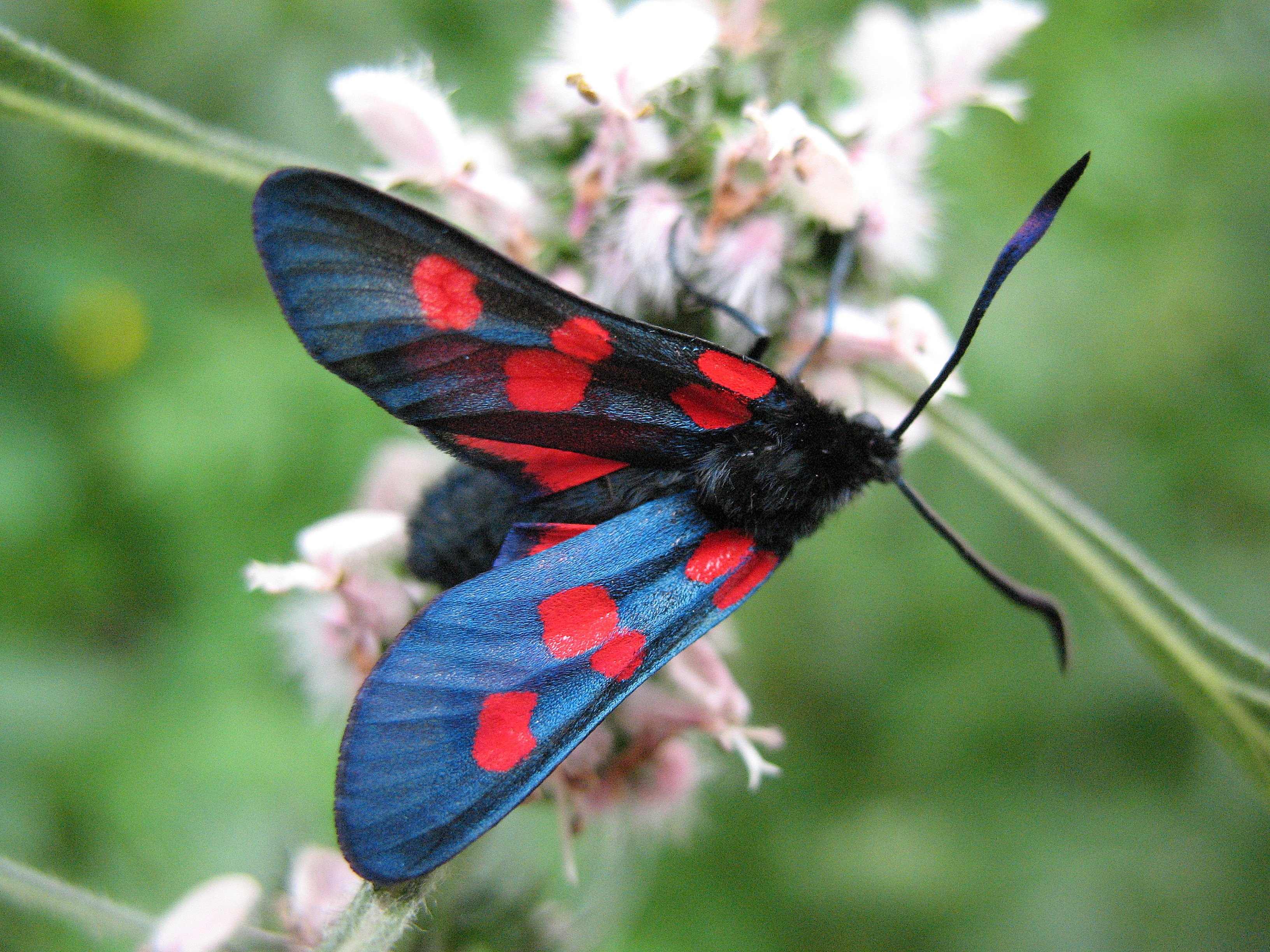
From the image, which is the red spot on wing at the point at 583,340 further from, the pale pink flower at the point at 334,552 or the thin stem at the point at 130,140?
the thin stem at the point at 130,140

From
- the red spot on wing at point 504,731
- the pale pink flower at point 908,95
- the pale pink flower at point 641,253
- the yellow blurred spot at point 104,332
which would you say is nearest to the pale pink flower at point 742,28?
the pale pink flower at point 908,95

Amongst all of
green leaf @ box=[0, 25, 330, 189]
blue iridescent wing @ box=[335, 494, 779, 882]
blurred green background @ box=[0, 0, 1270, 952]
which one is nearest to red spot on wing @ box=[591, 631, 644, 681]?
blue iridescent wing @ box=[335, 494, 779, 882]

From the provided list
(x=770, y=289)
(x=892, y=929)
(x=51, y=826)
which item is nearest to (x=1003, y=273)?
(x=770, y=289)

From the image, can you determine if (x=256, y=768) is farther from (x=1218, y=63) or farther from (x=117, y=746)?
(x=1218, y=63)

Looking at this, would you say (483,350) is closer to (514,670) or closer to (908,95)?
(514,670)

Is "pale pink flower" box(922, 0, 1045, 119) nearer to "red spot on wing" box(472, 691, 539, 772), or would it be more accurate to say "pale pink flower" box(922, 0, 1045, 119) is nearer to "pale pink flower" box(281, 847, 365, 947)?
"red spot on wing" box(472, 691, 539, 772)
